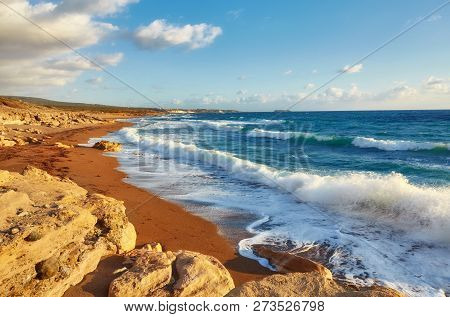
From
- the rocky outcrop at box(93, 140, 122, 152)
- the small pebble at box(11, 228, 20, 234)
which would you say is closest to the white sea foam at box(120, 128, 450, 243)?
the small pebble at box(11, 228, 20, 234)

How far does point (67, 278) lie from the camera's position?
14.0 ft

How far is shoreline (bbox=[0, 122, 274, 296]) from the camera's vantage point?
4785 mm

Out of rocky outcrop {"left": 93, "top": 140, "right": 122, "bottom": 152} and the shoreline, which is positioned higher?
rocky outcrop {"left": 93, "top": 140, "right": 122, "bottom": 152}

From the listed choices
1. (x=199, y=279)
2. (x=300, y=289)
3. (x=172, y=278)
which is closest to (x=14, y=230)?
(x=172, y=278)

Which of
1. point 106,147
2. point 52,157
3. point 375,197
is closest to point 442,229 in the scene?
point 375,197

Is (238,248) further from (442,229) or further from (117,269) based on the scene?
(442,229)

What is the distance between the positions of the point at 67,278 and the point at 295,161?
1489 centimetres

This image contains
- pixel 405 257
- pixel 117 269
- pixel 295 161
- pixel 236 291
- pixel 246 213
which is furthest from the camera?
pixel 295 161

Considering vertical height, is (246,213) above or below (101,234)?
below

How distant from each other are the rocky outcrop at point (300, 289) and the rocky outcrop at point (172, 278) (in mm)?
330

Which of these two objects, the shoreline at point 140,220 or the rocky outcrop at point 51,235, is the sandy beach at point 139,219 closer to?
the shoreline at point 140,220

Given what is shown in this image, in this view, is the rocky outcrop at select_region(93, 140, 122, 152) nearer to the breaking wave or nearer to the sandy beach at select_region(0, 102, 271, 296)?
the sandy beach at select_region(0, 102, 271, 296)

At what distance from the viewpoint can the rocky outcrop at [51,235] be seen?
4.14m

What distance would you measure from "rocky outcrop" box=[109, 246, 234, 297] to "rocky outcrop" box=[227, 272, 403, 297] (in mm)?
330
